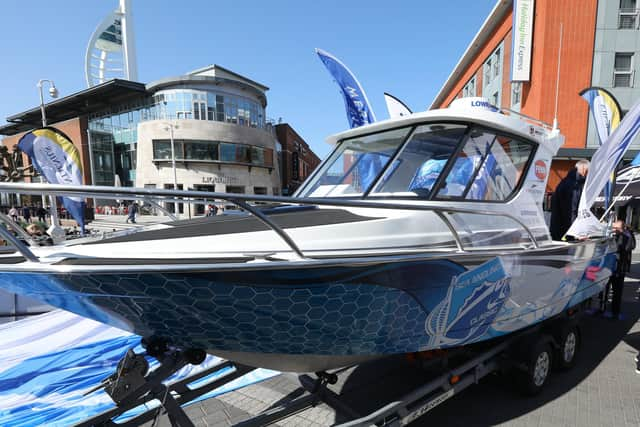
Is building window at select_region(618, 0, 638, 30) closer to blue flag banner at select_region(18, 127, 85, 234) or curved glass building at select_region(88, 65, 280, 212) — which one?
blue flag banner at select_region(18, 127, 85, 234)

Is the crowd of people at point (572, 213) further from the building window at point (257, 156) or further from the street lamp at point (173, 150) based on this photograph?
the building window at point (257, 156)

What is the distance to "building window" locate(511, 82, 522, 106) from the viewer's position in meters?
15.3

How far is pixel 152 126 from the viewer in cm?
2948

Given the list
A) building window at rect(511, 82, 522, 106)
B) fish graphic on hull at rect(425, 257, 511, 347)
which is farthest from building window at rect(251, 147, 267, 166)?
fish graphic on hull at rect(425, 257, 511, 347)

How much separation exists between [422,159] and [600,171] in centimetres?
281

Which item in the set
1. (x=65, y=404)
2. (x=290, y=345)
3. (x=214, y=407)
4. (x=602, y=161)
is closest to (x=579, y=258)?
(x=602, y=161)

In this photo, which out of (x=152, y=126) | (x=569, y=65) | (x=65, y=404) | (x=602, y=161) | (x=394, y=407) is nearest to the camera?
(x=394, y=407)

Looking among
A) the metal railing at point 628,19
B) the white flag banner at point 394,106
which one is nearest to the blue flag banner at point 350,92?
the white flag banner at point 394,106

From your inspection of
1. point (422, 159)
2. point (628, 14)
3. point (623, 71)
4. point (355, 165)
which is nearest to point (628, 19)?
point (628, 14)

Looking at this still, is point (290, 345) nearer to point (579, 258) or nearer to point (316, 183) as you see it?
point (316, 183)

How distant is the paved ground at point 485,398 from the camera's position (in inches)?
106

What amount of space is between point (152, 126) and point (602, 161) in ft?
109

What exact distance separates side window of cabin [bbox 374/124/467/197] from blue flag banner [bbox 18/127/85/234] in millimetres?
7941

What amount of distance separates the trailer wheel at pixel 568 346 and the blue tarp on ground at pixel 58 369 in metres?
3.14
